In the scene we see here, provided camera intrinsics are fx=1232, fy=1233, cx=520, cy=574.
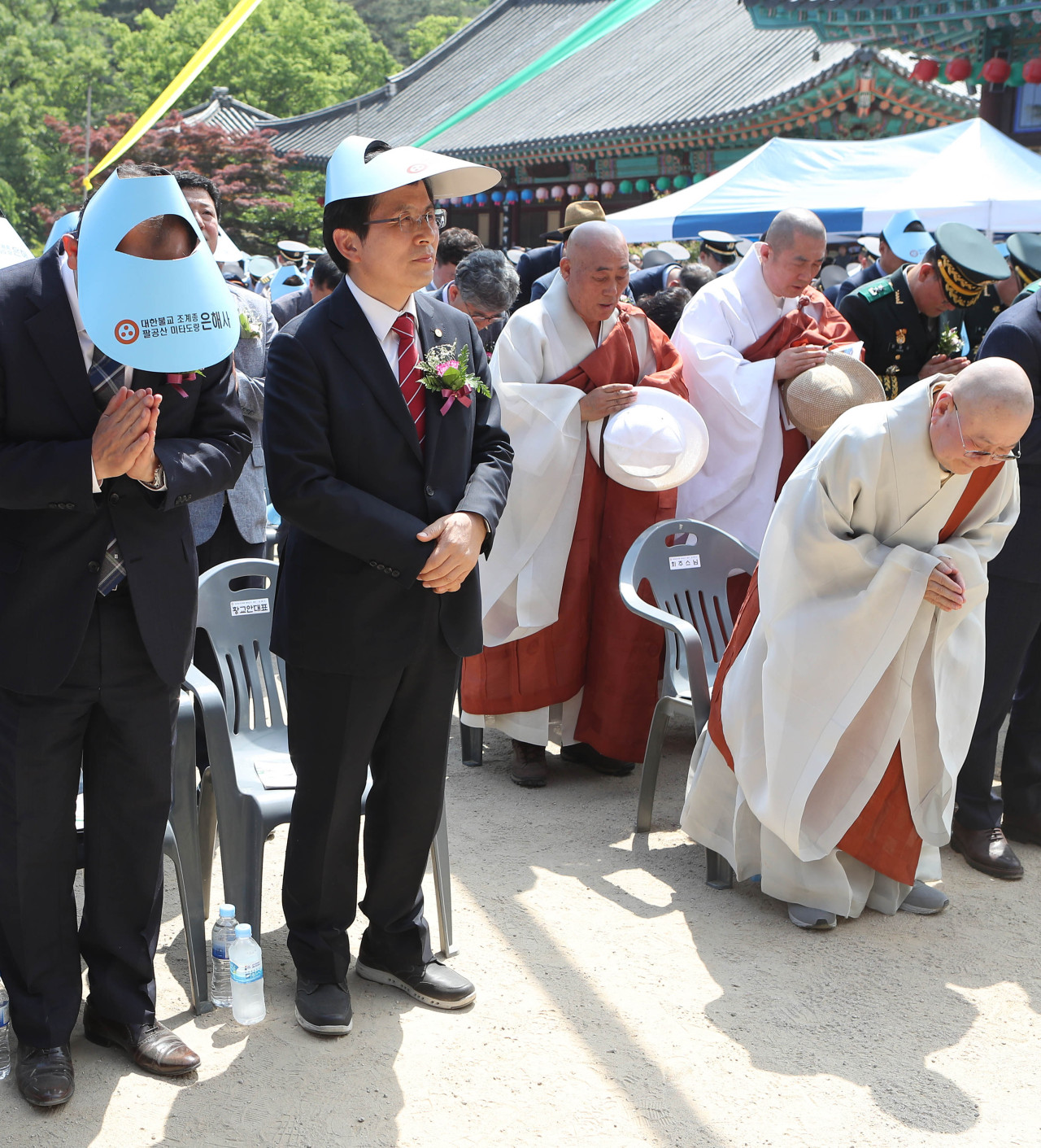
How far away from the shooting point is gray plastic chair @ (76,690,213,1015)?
2740mm

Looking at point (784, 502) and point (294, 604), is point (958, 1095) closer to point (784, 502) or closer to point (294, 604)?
point (784, 502)

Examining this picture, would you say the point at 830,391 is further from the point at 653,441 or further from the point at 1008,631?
the point at 1008,631

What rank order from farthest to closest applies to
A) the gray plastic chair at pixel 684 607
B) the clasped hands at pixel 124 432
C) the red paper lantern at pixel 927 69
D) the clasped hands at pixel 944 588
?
the red paper lantern at pixel 927 69
the gray plastic chair at pixel 684 607
the clasped hands at pixel 944 588
the clasped hands at pixel 124 432

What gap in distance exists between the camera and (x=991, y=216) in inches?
314

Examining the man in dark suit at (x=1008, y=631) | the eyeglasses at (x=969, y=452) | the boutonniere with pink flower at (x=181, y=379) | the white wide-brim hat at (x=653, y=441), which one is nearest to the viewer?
the boutonniere with pink flower at (x=181, y=379)

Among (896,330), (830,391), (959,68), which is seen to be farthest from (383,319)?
(959,68)

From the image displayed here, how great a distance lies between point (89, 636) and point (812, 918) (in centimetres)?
201

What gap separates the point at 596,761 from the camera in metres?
4.44

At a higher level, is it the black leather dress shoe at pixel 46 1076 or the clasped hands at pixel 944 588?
the clasped hands at pixel 944 588

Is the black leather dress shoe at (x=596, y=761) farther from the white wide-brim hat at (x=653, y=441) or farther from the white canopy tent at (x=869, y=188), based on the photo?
the white canopy tent at (x=869, y=188)

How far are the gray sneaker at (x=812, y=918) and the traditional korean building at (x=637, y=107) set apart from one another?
11250 mm

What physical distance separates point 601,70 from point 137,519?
22969 mm

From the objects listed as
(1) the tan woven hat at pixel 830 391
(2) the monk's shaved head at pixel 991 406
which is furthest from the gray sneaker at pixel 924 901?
(1) the tan woven hat at pixel 830 391

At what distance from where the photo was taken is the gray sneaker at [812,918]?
326 centimetres
